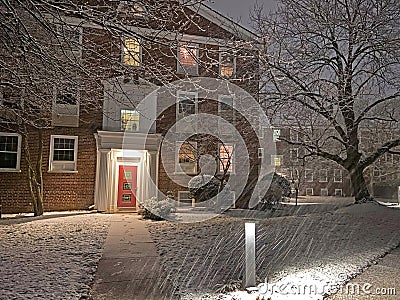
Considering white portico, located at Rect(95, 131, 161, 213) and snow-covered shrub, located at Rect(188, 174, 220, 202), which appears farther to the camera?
snow-covered shrub, located at Rect(188, 174, 220, 202)

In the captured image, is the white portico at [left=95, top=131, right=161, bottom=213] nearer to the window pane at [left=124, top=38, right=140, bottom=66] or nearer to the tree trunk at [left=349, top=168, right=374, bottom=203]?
the tree trunk at [left=349, top=168, right=374, bottom=203]

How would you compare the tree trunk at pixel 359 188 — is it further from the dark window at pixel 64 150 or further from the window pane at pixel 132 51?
the dark window at pixel 64 150

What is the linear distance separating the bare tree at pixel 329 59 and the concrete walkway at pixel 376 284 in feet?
13.7

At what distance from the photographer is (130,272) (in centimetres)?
496

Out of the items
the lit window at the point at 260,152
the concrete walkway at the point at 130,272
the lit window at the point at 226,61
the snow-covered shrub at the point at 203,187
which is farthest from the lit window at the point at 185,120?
the concrete walkway at the point at 130,272

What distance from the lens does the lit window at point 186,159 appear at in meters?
14.7

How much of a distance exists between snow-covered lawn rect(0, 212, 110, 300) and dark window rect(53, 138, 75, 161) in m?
4.33

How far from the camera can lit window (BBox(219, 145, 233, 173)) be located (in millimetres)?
13521

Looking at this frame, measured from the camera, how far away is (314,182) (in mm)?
27672

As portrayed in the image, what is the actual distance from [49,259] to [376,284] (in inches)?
194

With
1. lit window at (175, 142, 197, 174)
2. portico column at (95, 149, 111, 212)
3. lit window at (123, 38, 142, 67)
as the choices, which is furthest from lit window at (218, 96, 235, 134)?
lit window at (123, 38, 142, 67)

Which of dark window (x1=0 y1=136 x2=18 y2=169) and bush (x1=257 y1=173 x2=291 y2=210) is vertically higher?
dark window (x1=0 y1=136 x2=18 y2=169)

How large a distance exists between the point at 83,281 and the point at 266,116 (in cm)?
640

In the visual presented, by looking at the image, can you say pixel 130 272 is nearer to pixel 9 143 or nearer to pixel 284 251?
pixel 284 251
